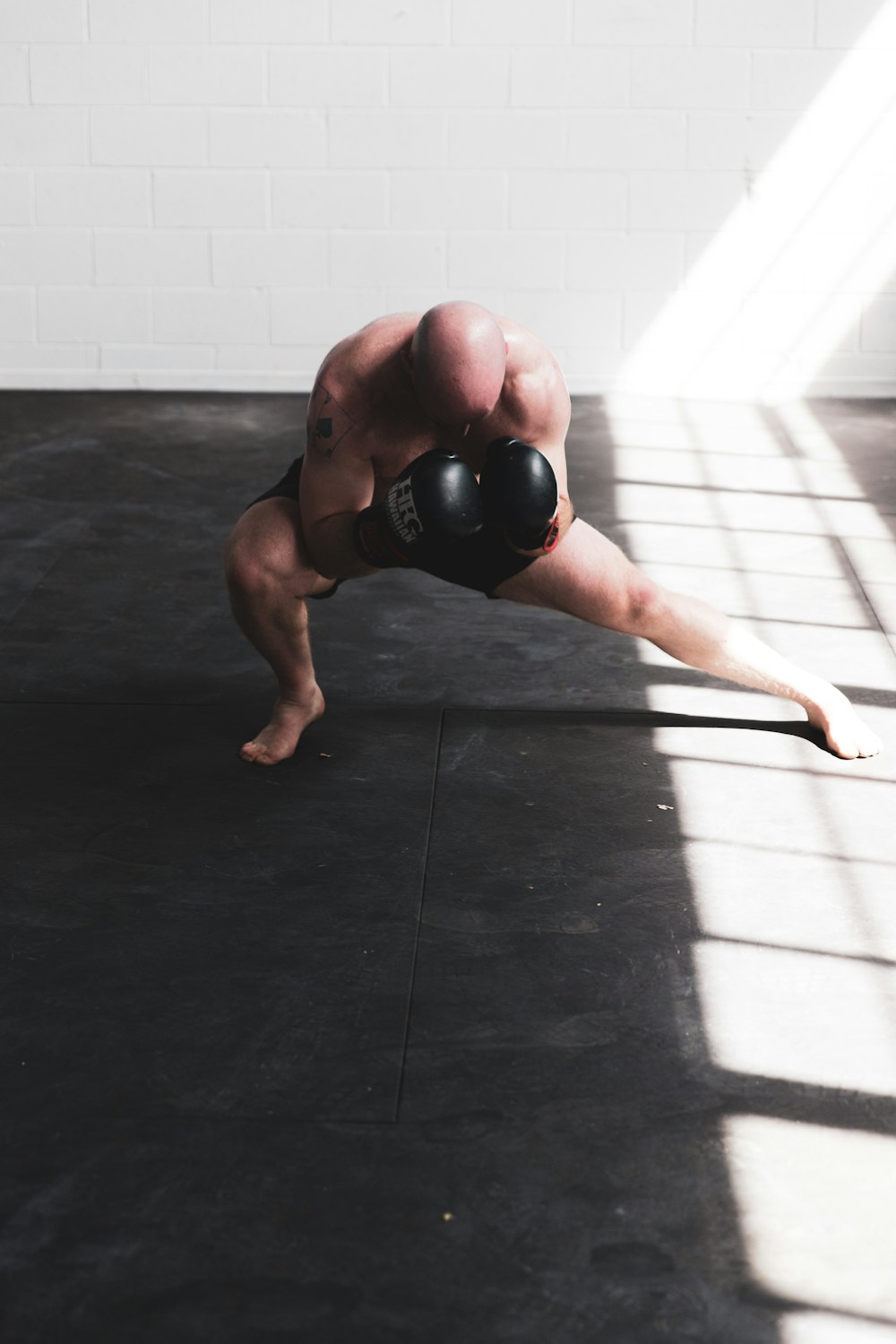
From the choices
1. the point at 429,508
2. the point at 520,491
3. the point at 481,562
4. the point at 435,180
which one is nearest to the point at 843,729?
the point at 481,562

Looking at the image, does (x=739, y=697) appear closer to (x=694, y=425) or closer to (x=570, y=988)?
(x=570, y=988)

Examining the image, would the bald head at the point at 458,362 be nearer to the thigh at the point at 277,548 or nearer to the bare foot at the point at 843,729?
the thigh at the point at 277,548

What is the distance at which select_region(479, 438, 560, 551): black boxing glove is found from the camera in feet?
7.80

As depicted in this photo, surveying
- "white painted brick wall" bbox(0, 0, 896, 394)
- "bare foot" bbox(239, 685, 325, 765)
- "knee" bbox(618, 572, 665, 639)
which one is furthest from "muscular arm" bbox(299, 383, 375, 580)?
"white painted brick wall" bbox(0, 0, 896, 394)

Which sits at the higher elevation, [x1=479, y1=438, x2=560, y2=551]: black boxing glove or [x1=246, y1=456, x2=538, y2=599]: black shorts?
[x1=479, y1=438, x2=560, y2=551]: black boxing glove

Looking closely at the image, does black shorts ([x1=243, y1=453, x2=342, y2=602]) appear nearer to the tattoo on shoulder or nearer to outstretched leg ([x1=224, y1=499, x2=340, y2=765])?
outstretched leg ([x1=224, y1=499, x2=340, y2=765])

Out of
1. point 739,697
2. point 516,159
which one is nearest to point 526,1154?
point 739,697

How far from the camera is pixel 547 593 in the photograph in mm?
2713

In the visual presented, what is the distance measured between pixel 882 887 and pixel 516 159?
427 cm

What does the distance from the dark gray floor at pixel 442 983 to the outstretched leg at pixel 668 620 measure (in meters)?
0.09

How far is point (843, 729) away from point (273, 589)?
1.17 meters

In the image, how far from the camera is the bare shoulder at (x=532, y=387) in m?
2.55

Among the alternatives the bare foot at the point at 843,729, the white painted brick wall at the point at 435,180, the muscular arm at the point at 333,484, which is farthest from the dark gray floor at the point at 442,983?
the white painted brick wall at the point at 435,180

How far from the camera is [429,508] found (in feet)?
7.70
